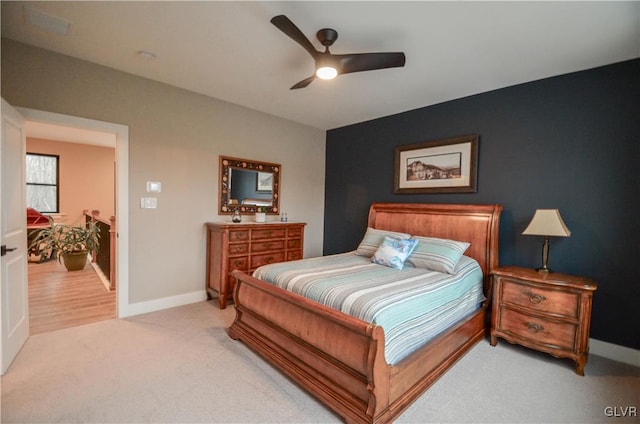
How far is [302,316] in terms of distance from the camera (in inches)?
84.8

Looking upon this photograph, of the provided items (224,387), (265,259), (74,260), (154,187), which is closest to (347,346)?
(224,387)

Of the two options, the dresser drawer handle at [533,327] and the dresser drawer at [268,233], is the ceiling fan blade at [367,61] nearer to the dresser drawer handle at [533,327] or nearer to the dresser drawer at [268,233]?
the dresser drawer at [268,233]

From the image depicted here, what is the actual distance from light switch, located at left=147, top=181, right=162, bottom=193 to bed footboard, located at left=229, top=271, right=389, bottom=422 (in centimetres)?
168

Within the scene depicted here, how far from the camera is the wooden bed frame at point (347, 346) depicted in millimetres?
1731

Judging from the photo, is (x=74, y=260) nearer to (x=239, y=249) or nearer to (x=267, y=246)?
(x=239, y=249)

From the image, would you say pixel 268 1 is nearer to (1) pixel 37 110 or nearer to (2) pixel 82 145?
(1) pixel 37 110

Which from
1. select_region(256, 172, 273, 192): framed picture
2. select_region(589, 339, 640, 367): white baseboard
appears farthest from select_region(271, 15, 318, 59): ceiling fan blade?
select_region(589, 339, 640, 367): white baseboard

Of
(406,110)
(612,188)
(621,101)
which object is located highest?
(406,110)

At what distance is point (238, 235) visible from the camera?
12.0ft

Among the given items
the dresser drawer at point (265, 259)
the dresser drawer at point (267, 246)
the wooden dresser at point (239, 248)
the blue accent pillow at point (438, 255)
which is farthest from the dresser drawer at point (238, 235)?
the blue accent pillow at point (438, 255)

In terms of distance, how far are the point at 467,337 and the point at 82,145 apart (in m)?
8.45

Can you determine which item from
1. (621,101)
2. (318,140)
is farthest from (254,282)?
(621,101)

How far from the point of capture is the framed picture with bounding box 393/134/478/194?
3508 millimetres

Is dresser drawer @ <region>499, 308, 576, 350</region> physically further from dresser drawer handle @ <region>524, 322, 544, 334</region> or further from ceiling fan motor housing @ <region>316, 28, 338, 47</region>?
ceiling fan motor housing @ <region>316, 28, 338, 47</region>
